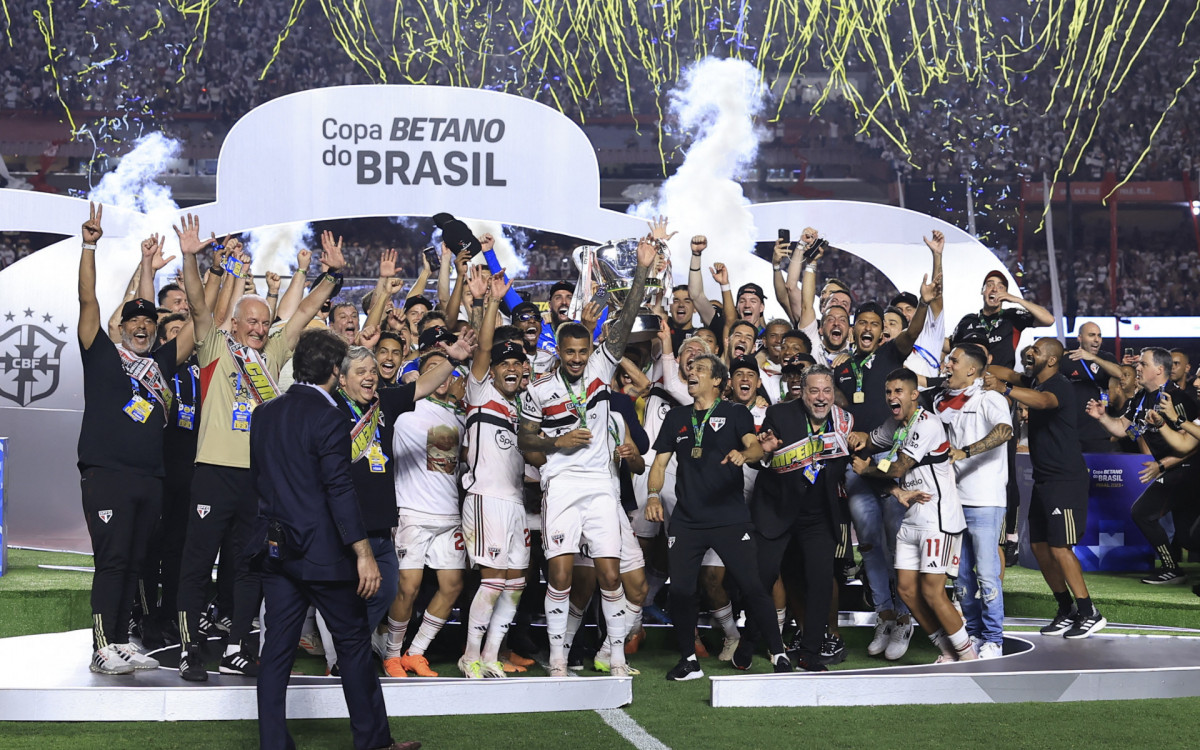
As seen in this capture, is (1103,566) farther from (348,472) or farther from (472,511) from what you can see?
(348,472)

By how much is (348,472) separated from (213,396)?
192cm

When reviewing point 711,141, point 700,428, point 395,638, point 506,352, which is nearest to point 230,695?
point 395,638

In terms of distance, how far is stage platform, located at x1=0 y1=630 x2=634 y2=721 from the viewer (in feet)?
17.9

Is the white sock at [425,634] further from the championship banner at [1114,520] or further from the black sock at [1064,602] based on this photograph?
the championship banner at [1114,520]

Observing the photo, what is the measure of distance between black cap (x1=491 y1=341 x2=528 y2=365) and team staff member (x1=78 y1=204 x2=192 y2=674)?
66.9 inches

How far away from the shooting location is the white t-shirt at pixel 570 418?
635 centimetres

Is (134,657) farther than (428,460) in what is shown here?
No

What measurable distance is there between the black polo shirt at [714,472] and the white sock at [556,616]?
761mm

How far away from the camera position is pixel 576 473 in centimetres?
638

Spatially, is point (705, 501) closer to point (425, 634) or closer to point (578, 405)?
point (578, 405)

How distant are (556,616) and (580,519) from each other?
54cm

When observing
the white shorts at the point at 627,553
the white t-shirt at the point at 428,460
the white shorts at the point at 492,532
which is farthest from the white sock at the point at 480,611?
the white shorts at the point at 627,553

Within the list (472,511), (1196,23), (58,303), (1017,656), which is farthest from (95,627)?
(1196,23)

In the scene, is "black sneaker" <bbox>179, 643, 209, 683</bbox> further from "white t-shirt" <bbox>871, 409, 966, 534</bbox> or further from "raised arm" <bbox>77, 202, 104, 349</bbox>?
"white t-shirt" <bbox>871, 409, 966, 534</bbox>
